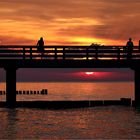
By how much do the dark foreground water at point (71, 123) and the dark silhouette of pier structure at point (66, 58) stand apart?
10.6 ft

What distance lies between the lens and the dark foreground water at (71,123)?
101 ft

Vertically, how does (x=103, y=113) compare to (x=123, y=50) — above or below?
below

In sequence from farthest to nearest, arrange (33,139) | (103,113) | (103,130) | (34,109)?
(34,109) < (103,113) < (103,130) < (33,139)

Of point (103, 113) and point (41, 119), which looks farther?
point (103, 113)

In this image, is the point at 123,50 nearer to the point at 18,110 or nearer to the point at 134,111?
the point at 134,111

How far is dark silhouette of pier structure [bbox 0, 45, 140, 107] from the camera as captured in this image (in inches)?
1684

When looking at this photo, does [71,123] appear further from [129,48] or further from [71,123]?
[129,48]

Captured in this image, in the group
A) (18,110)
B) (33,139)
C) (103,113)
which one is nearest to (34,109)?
(18,110)

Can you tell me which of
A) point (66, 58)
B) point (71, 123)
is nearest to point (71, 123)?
point (71, 123)

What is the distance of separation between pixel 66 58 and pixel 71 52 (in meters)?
0.57

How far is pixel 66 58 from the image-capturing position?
43.2 m

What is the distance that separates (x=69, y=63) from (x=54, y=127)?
32.9 feet

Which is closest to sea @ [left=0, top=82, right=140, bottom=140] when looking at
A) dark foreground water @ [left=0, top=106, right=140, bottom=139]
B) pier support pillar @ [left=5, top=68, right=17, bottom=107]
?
dark foreground water @ [left=0, top=106, right=140, bottom=139]

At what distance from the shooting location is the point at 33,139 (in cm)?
2923
